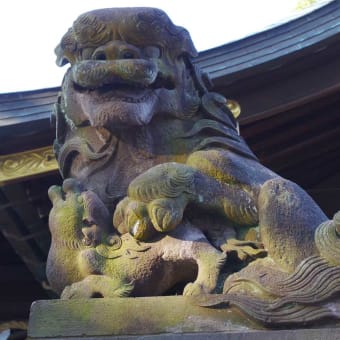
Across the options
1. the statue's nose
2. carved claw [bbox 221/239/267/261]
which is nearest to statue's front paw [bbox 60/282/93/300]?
carved claw [bbox 221/239/267/261]

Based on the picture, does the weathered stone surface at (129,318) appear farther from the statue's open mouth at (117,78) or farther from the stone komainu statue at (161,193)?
the statue's open mouth at (117,78)

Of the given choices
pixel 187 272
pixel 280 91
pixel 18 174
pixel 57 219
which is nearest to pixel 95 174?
pixel 57 219

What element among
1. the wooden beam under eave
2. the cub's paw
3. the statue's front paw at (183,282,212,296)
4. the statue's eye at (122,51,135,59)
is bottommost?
the wooden beam under eave

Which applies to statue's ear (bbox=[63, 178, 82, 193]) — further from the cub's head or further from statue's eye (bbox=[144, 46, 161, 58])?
statue's eye (bbox=[144, 46, 161, 58])

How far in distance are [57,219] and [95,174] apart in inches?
8.4

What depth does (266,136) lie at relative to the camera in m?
5.64

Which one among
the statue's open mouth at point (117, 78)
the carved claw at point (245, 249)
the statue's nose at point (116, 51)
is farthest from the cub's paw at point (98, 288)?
the statue's nose at point (116, 51)

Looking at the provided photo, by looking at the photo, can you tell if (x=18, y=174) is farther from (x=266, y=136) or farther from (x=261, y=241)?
(x=261, y=241)

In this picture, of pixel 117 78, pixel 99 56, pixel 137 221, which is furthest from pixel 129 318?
pixel 99 56

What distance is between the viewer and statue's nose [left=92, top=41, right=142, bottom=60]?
2.83 meters

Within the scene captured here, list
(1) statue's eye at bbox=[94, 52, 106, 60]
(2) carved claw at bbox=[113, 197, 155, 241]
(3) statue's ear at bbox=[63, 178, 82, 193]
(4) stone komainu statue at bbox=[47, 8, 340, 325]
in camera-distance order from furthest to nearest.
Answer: (1) statue's eye at bbox=[94, 52, 106, 60] → (3) statue's ear at bbox=[63, 178, 82, 193] → (2) carved claw at bbox=[113, 197, 155, 241] → (4) stone komainu statue at bbox=[47, 8, 340, 325]

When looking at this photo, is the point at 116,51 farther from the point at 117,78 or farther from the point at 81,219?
the point at 81,219

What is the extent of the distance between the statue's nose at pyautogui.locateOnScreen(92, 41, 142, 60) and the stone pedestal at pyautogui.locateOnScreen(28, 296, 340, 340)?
71cm

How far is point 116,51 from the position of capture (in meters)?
2.83
